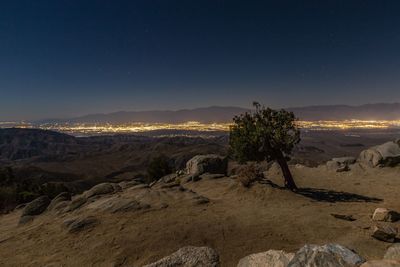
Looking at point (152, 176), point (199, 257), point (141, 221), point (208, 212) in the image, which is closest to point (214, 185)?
point (208, 212)

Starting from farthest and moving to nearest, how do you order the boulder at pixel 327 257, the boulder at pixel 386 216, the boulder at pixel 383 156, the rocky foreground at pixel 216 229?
the boulder at pixel 383 156, the boulder at pixel 386 216, the rocky foreground at pixel 216 229, the boulder at pixel 327 257

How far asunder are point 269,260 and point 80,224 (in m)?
15.6

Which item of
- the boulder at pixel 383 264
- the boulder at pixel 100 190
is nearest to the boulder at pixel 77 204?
the boulder at pixel 100 190

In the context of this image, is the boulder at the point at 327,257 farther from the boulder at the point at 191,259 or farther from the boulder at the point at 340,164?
the boulder at the point at 340,164

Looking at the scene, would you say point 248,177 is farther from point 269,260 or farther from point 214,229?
point 269,260

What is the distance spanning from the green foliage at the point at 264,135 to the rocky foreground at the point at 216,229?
295 centimetres

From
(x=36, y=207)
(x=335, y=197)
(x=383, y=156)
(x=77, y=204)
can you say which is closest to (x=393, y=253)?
(x=335, y=197)

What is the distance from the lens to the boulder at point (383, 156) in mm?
37500

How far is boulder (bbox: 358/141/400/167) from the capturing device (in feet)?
123

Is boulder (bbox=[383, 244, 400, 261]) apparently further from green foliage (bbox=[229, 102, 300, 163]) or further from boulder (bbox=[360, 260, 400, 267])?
green foliage (bbox=[229, 102, 300, 163])

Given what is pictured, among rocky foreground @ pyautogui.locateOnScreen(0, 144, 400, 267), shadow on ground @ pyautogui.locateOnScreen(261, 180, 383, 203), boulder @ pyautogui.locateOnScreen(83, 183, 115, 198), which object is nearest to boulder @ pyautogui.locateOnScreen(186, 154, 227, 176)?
rocky foreground @ pyautogui.locateOnScreen(0, 144, 400, 267)

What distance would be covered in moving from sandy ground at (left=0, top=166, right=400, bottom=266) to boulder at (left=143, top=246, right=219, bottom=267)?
4.91m

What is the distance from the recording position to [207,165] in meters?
39.9

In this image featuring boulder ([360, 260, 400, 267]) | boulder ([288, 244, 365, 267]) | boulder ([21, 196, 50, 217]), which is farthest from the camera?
boulder ([21, 196, 50, 217])
